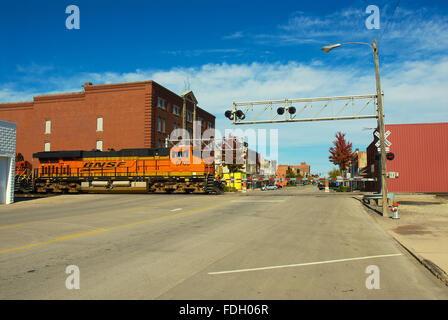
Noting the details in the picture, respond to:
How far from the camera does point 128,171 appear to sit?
102 feet

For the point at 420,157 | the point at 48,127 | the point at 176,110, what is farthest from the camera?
Result: the point at 176,110

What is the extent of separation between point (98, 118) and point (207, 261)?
40.7 metres

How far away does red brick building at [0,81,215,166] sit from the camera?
42.1 m

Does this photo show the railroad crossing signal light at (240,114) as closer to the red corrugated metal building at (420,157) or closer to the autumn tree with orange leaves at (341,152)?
the red corrugated metal building at (420,157)

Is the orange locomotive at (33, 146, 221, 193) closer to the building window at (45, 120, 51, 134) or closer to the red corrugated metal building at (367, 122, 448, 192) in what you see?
the building window at (45, 120, 51, 134)

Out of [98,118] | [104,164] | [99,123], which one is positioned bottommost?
[104,164]

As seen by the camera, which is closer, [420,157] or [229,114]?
[229,114]

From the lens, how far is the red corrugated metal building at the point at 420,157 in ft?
108

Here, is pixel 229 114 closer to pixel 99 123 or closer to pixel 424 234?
pixel 424 234

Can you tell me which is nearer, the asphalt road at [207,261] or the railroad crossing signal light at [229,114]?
the asphalt road at [207,261]

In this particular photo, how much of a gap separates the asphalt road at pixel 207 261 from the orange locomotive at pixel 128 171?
16.5 meters

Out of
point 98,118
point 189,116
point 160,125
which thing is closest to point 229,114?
point 160,125

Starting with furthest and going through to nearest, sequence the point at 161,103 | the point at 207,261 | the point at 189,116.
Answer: the point at 189,116 < the point at 161,103 < the point at 207,261

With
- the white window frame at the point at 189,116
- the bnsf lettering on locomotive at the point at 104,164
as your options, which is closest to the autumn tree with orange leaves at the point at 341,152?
the white window frame at the point at 189,116
